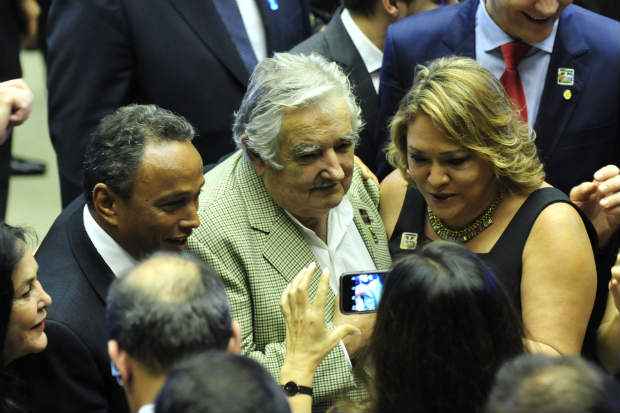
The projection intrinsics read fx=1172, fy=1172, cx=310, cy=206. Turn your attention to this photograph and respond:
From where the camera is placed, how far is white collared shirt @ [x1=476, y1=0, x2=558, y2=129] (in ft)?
13.1

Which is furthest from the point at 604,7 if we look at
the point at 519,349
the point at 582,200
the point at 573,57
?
the point at 519,349

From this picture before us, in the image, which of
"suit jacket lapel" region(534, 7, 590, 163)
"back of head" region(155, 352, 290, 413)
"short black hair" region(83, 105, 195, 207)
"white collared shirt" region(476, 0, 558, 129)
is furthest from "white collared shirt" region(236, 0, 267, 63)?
"back of head" region(155, 352, 290, 413)

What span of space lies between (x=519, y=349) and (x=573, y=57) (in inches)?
64.8

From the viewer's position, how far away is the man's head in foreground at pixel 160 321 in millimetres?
2377

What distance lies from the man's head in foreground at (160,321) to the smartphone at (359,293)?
746 mm

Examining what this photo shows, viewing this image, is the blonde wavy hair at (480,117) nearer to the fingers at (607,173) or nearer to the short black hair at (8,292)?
the fingers at (607,173)

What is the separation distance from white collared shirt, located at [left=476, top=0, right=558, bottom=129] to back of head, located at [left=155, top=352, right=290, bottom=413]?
86.2 inches

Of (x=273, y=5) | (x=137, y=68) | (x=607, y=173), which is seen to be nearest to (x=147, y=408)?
(x=607, y=173)

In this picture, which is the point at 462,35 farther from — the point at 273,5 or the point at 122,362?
the point at 122,362

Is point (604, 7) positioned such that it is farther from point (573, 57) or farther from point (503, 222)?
point (503, 222)

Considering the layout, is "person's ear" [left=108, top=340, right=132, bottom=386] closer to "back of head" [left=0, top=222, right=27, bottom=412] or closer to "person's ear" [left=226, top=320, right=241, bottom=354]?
"person's ear" [left=226, top=320, right=241, bottom=354]

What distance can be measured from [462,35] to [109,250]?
5.14 feet

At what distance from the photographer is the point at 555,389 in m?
2.00

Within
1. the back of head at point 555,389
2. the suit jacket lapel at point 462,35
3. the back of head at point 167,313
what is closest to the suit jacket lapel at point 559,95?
the suit jacket lapel at point 462,35
